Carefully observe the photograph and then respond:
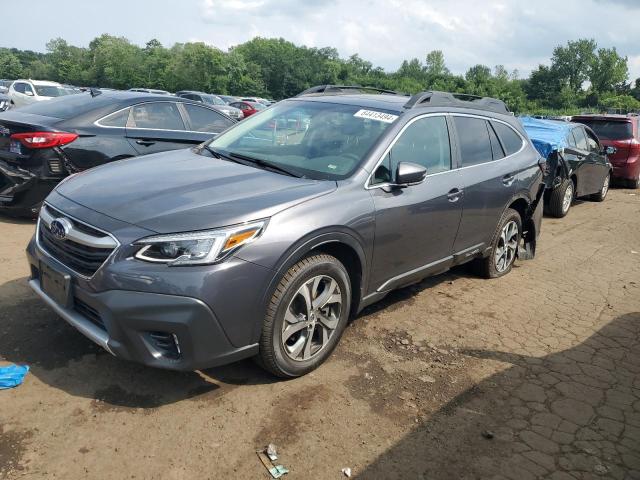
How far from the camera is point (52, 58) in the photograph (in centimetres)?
9994

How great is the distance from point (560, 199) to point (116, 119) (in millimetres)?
7072

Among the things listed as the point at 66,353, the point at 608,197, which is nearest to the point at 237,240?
the point at 66,353

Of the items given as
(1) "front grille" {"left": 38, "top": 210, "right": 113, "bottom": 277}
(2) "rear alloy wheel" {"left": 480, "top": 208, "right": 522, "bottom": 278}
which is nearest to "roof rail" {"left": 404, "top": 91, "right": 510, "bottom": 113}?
(2) "rear alloy wheel" {"left": 480, "top": 208, "right": 522, "bottom": 278}

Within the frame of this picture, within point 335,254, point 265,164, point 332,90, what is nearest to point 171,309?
point 335,254

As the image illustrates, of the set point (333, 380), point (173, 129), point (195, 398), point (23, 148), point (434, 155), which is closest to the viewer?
point (195, 398)

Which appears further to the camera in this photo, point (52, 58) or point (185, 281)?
point (52, 58)

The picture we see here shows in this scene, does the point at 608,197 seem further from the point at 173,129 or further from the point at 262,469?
the point at 262,469

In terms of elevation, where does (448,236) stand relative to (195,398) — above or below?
above

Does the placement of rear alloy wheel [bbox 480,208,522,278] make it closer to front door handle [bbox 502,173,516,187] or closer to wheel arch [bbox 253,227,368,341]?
front door handle [bbox 502,173,516,187]

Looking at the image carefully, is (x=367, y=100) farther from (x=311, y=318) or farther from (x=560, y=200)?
(x=560, y=200)

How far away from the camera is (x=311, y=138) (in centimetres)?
398

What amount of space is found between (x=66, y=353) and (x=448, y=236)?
2993 mm

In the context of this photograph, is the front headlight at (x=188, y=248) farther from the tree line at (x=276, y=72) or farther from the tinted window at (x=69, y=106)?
the tree line at (x=276, y=72)

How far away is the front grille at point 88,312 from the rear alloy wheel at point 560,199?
8095mm
